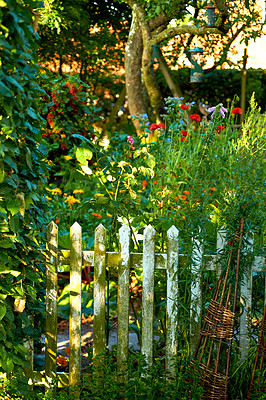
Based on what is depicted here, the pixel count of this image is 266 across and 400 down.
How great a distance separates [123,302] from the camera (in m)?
2.61

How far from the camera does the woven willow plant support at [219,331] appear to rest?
244cm

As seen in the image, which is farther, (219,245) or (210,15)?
(210,15)

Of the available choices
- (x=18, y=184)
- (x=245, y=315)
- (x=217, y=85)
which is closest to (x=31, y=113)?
(x=18, y=184)

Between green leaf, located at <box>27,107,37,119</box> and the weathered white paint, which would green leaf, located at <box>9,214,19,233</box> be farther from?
the weathered white paint

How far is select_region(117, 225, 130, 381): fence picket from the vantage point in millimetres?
2575

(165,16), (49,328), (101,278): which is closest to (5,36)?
(101,278)

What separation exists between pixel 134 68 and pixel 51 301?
21.8 ft

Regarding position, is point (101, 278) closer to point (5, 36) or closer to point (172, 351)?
point (172, 351)

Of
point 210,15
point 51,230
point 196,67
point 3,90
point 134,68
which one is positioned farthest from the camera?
point 134,68

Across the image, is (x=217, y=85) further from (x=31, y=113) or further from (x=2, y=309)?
(x=2, y=309)

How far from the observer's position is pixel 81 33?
1317 cm

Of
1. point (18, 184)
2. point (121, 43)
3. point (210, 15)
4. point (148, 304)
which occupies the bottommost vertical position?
point (148, 304)

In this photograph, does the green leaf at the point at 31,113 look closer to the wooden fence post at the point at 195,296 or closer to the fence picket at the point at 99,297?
the fence picket at the point at 99,297

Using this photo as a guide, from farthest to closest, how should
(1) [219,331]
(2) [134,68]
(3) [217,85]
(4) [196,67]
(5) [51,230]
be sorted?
(3) [217,85], (2) [134,68], (4) [196,67], (5) [51,230], (1) [219,331]
